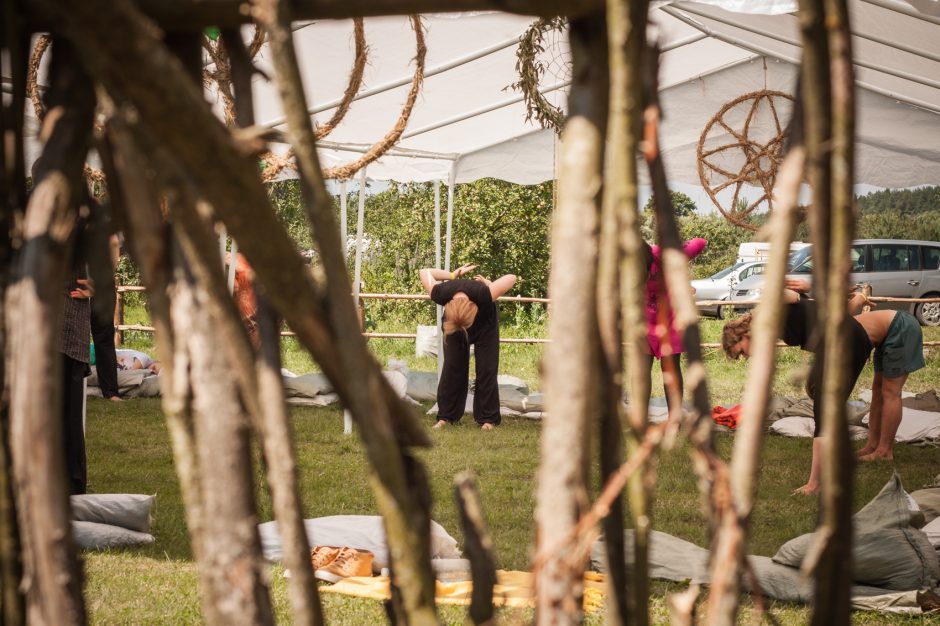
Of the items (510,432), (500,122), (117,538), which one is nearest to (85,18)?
(117,538)

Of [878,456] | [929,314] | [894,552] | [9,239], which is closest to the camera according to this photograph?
[9,239]

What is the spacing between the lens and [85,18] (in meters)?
0.65

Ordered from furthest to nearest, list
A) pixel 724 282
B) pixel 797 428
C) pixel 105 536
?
pixel 724 282 → pixel 797 428 → pixel 105 536

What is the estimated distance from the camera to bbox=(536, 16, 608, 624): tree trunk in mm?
846

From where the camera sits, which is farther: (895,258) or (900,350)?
(895,258)

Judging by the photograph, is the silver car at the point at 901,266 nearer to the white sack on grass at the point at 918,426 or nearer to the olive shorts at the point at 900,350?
the white sack on grass at the point at 918,426

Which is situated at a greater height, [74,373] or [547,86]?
[547,86]

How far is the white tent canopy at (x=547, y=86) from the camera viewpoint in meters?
5.93

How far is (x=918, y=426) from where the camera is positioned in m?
6.65

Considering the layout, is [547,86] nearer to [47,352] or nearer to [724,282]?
[47,352]

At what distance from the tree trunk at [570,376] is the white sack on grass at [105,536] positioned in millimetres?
3140

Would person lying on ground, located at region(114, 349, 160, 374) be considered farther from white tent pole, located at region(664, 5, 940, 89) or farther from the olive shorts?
the olive shorts

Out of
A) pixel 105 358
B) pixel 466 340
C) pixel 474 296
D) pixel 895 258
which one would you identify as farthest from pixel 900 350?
pixel 895 258

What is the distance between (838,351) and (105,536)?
342cm
